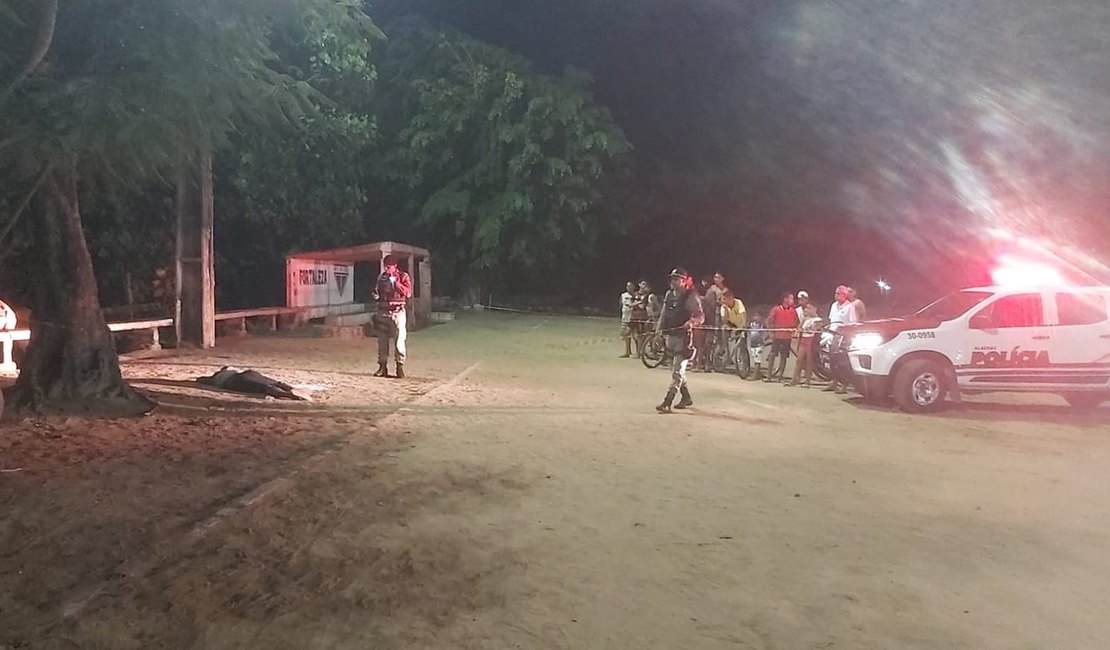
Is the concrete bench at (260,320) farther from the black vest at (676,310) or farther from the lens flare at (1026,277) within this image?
the lens flare at (1026,277)

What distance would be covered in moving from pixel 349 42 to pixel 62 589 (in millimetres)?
10078

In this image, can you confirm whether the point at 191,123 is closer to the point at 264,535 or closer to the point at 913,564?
the point at 264,535

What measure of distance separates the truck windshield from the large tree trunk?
35.6 ft

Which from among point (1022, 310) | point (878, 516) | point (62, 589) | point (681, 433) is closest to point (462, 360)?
point (681, 433)

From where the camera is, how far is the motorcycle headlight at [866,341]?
1356 cm

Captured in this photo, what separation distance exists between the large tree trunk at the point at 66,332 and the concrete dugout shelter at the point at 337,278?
11.8 meters

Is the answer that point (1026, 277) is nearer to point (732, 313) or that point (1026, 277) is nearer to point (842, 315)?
point (842, 315)

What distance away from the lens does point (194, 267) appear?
19.5 m

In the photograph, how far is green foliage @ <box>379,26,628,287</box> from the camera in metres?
34.2

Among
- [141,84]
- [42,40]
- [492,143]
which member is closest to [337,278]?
[492,143]

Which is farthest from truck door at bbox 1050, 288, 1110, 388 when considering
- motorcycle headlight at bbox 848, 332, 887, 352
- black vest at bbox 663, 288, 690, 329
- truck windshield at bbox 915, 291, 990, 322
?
black vest at bbox 663, 288, 690, 329

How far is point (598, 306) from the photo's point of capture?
45062mm

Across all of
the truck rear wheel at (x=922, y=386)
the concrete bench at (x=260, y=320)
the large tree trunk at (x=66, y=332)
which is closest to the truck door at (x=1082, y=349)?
the truck rear wheel at (x=922, y=386)

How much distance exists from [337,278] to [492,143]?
9512mm
